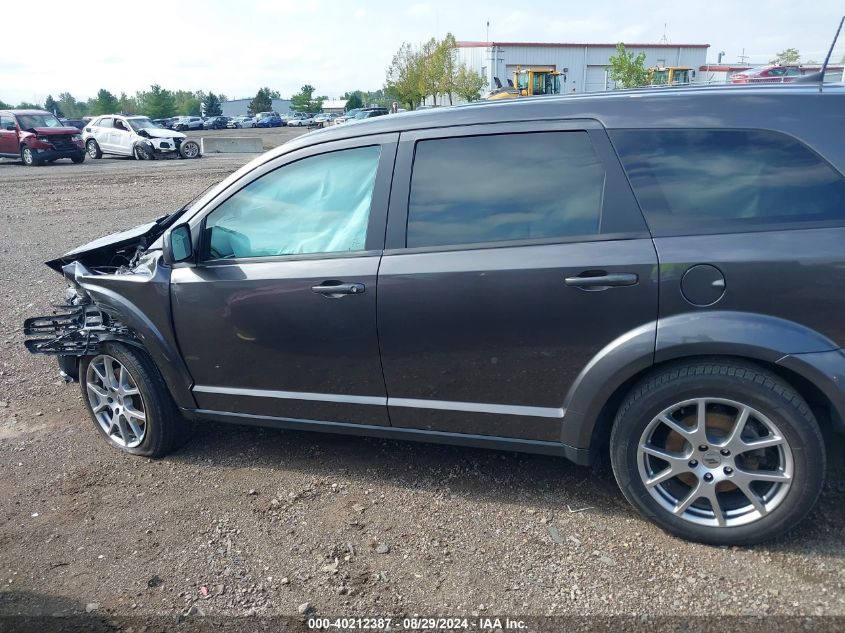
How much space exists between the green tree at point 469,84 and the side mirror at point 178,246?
50.6 metres

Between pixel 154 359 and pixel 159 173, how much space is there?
59.7 feet

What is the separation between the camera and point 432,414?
10.6 ft

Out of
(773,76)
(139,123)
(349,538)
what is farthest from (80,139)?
(349,538)

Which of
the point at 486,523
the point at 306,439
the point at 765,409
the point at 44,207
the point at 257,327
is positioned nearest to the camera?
the point at 765,409

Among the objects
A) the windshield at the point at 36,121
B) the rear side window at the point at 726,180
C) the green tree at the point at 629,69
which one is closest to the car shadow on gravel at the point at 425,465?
the rear side window at the point at 726,180

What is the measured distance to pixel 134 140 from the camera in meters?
25.4

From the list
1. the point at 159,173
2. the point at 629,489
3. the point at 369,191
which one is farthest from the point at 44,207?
the point at 629,489

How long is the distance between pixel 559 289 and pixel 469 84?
2064 inches

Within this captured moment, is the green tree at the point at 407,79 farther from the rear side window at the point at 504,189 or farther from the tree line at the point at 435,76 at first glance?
the rear side window at the point at 504,189

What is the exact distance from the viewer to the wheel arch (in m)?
2.58

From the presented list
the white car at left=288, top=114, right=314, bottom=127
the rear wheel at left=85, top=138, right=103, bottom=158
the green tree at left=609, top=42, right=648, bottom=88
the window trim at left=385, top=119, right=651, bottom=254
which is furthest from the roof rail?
the white car at left=288, top=114, right=314, bottom=127

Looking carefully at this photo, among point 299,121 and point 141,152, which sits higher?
point 141,152

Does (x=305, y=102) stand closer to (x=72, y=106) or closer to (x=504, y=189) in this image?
(x=72, y=106)

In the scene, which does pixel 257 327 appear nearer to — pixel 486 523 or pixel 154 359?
pixel 154 359
